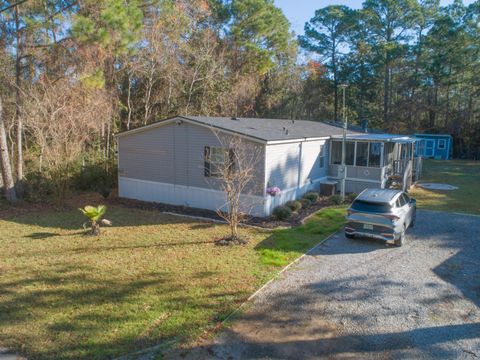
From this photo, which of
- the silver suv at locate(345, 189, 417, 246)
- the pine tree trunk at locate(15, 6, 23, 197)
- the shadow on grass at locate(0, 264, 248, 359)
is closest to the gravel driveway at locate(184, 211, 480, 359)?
the silver suv at locate(345, 189, 417, 246)

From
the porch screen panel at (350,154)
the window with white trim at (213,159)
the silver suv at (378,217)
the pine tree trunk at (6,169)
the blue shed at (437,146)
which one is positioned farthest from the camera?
the blue shed at (437,146)

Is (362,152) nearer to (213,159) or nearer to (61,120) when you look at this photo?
(213,159)

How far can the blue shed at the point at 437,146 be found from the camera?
38281 millimetres

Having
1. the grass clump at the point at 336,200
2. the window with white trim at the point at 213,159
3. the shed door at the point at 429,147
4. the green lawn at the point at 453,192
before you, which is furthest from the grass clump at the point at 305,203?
the shed door at the point at 429,147

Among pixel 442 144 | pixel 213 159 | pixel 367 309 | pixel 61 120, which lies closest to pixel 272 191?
pixel 213 159

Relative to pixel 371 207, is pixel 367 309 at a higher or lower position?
lower

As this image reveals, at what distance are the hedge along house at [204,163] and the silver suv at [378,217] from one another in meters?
4.09

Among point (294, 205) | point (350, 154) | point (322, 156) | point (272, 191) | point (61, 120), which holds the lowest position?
point (294, 205)

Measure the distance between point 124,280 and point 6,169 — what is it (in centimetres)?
1113

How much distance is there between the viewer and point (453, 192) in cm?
1988

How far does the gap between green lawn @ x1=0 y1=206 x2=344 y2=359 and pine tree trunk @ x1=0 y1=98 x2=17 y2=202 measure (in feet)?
10.5

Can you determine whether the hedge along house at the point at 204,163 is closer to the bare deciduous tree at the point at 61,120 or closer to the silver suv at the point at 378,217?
the bare deciduous tree at the point at 61,120

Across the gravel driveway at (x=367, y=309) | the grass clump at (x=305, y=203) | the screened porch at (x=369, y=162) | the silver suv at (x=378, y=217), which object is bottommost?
the gravel driveway at (x=367, y=309)

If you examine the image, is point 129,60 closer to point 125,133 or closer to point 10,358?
point 125,133
